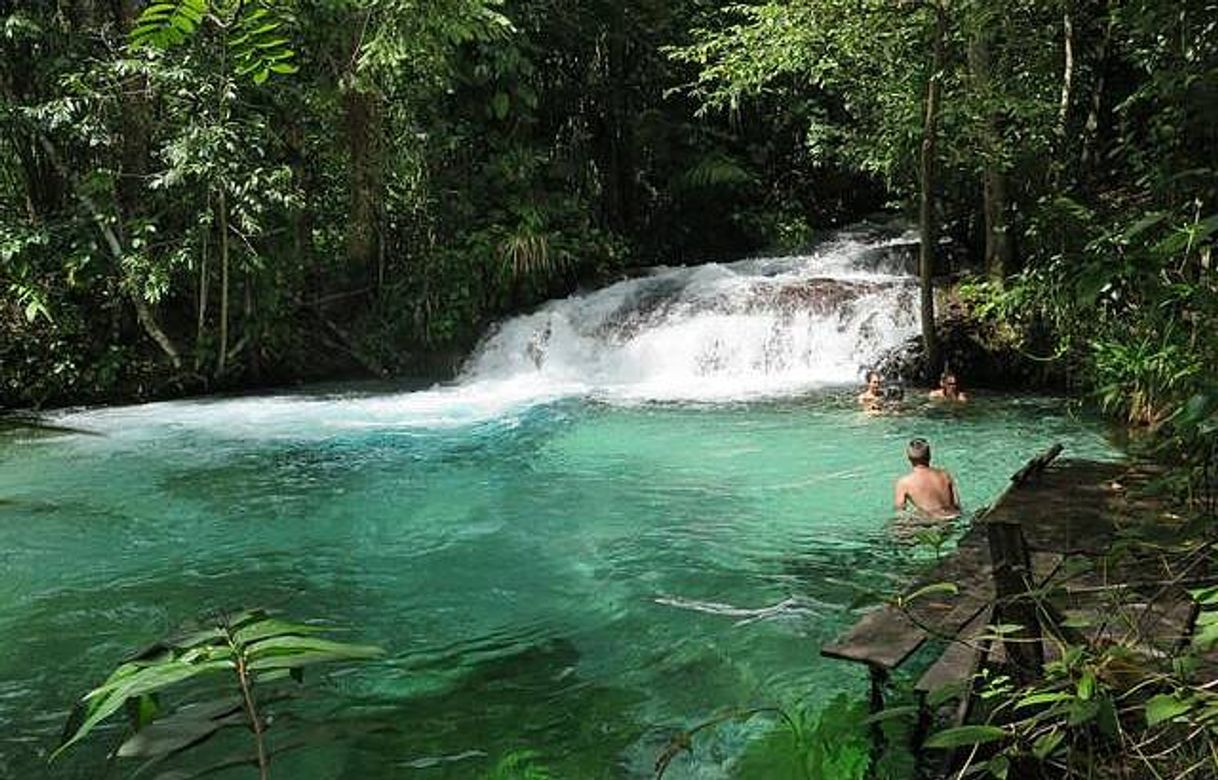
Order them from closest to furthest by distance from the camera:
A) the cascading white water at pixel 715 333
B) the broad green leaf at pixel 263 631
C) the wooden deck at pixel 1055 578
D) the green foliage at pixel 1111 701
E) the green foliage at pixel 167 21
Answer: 1. the broad green leaf at pixel 263 631
2. the green foliage at pixel 167 21
3. the green foliage at pixel 1111 701
4. the wooden deck at pixel 1055 578
5. the cascading white water at pixel 715 333

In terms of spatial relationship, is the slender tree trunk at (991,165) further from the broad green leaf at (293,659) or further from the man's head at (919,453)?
the broad green leaf at (293,659)

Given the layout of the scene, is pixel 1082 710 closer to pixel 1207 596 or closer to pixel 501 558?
pixel 1207 596

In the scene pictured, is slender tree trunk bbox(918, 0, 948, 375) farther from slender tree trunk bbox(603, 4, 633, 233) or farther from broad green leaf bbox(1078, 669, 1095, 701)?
broad green leaf bbox(1078, 669, 1095, 701)

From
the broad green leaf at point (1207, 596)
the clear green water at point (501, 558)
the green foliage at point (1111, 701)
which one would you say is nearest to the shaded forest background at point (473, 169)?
the clear green water at point (501, 558)

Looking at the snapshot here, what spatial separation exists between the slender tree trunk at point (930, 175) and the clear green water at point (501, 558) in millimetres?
1136

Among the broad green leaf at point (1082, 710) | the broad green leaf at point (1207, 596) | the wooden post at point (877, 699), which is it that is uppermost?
the broad green leaf at point (1207, 596)

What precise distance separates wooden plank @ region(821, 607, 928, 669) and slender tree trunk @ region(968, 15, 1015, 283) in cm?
771

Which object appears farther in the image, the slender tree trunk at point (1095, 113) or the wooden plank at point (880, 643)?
the slender tree trunk at point (1095, 113)

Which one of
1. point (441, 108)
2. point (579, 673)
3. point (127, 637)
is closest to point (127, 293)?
point (441, 108)

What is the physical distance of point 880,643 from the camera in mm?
3607

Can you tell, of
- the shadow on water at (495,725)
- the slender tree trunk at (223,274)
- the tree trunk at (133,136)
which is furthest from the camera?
the tree trunk at (133,136)

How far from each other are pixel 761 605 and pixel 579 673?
1207 mm

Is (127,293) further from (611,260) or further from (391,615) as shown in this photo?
(391,615)

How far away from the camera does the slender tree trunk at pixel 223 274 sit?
12.0 metres
